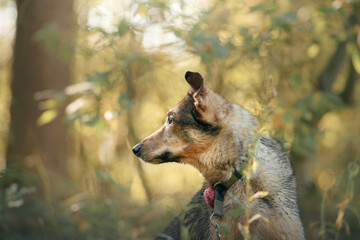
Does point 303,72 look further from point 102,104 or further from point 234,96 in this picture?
point 102,104

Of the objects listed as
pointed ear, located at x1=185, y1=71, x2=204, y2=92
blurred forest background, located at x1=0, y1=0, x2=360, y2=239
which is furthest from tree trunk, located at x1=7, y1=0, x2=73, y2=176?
pointed ear, located at x1=185, y1=71, x2=204, y2=92

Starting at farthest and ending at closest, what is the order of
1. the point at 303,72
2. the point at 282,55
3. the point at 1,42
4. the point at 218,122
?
the point at 1,42 → the point at 303,72 → the point at 282,55 → the point at 218,122

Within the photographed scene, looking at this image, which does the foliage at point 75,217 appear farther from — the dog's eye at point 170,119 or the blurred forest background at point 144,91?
the dog's eye at point 170,119

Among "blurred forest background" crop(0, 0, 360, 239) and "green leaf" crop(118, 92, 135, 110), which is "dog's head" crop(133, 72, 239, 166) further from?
"green leaf" crop(118, 92, 135, 110)

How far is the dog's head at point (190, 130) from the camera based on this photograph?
334 centimetres

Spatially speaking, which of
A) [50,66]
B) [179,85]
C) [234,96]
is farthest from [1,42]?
[234,96]

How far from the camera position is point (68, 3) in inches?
281

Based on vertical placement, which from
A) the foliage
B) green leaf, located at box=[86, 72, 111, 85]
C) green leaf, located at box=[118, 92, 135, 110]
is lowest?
the foliage

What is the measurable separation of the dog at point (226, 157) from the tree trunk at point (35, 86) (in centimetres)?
391

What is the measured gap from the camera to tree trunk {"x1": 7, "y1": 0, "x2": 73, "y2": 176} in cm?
696

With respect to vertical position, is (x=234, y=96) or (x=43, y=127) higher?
(x=234, y=96)

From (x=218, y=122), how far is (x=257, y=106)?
58 centimetres

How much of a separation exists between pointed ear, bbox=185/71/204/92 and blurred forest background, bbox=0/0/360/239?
2.26 ft

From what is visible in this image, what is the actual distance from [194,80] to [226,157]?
25.8 inches
